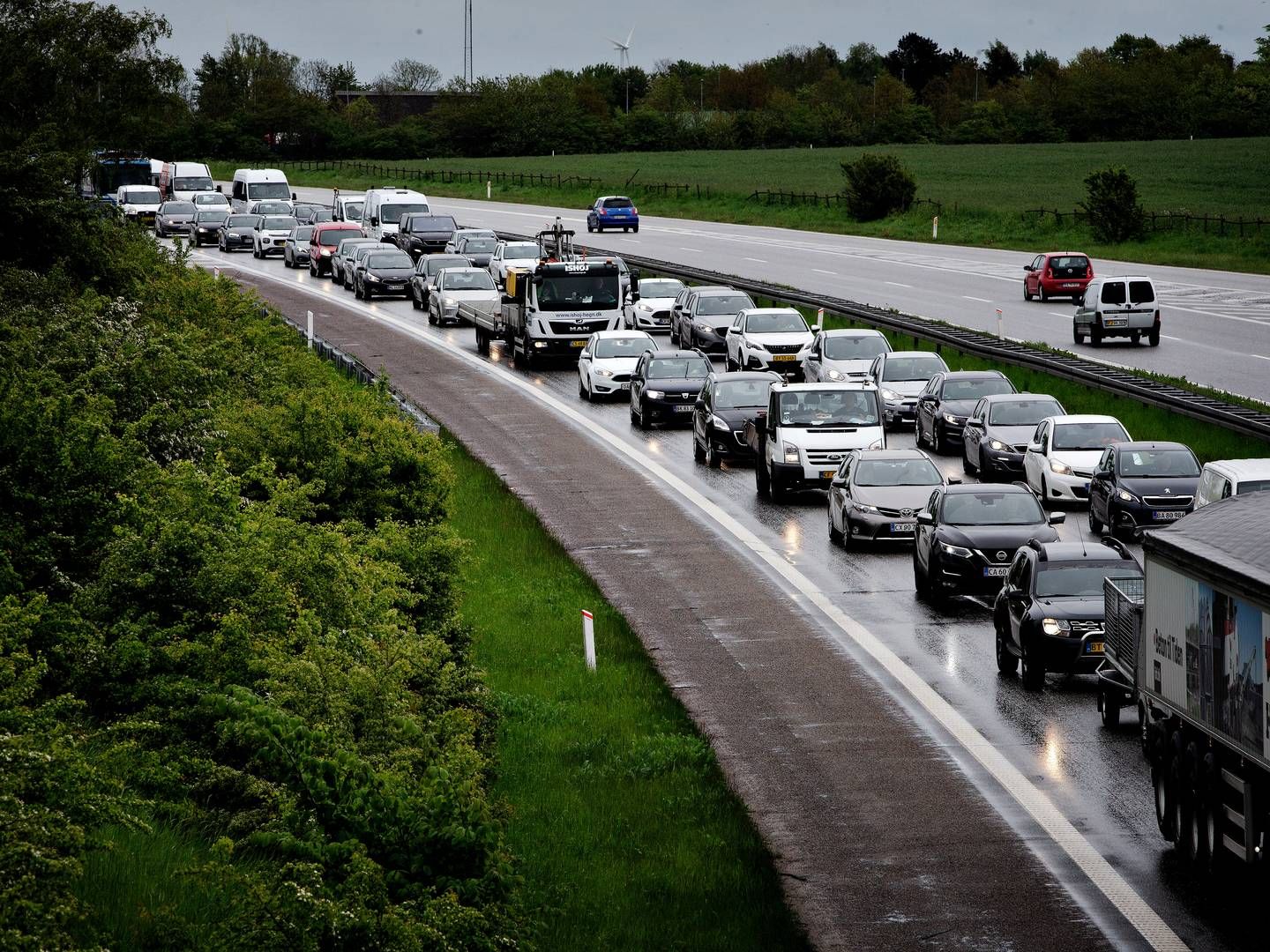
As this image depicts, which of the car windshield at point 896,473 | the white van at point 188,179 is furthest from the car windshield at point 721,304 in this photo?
the white van at point 188,179

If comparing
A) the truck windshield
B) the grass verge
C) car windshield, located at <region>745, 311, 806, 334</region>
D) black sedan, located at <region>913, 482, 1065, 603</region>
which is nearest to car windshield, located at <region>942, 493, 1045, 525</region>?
black sedan, located at <region>913, 482, 1065, 603</region>

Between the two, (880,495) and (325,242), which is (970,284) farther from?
(880,495)

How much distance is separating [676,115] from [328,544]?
528 ft

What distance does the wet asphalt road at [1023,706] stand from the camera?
12.4 m

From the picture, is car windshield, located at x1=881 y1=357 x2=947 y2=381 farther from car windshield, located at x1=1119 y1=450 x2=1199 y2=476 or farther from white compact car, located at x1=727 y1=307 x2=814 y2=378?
car windshield, located at x1=1119 y1=450 x2=1199 y2=476

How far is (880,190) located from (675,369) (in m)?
54.1

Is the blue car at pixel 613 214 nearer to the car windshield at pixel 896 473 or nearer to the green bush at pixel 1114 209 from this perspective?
the green bush at pixel 1114 209

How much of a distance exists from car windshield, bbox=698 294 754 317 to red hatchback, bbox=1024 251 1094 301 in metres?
12.2

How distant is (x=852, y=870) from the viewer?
514 inches

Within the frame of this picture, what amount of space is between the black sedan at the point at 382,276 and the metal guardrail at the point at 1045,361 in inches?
433

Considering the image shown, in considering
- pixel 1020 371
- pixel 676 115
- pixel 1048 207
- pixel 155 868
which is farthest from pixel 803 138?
pixel 155 868

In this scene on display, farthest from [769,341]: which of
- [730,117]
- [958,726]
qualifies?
[730,117]

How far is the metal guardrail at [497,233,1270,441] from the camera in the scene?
29.9 metres

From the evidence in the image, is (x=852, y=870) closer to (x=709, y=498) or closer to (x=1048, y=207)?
(x=709, y=498)
